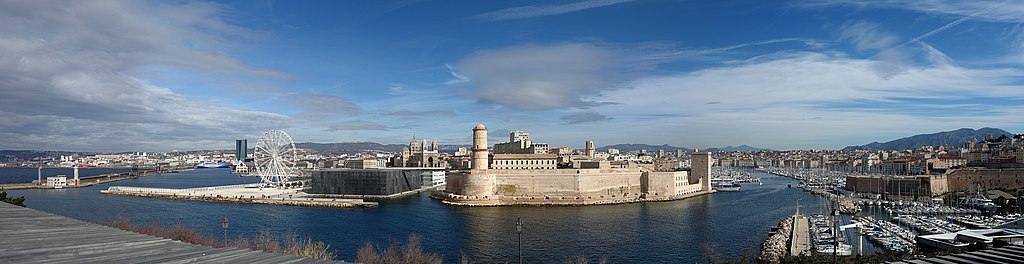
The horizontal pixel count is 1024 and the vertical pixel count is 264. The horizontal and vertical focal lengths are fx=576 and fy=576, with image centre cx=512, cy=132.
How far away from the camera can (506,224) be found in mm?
19922

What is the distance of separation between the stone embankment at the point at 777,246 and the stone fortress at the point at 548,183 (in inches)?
411

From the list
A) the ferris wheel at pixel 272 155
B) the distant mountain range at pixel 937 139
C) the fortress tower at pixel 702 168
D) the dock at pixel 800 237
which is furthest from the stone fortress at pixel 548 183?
the distant mountain range at pixel 937 139

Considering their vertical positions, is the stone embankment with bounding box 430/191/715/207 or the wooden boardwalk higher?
the wooden boardwalk

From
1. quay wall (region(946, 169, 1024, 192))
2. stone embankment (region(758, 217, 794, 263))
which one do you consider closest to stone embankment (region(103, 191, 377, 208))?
stone embankment (region(758, 217, 794, 263))

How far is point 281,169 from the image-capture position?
39344 millimetres

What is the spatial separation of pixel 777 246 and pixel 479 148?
16.6 meters

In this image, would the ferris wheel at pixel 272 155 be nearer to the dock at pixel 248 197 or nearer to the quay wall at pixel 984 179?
the dock at pixel 248 197

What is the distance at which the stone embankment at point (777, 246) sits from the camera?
13328 millimetres

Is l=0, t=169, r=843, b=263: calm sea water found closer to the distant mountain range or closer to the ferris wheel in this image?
the ferris wheel

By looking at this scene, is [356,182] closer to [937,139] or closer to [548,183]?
Result: [548,183]

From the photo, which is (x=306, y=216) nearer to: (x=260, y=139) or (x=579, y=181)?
(x=579, y=181)

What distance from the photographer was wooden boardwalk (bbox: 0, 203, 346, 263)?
4.36 metres

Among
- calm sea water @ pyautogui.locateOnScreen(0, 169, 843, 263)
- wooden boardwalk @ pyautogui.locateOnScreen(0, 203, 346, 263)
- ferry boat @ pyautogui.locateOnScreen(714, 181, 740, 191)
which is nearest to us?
wooden boardwalk @ pyautogui.locateOnScreen(0, 203, 346, 263)

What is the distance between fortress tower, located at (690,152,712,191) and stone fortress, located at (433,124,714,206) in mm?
2802
